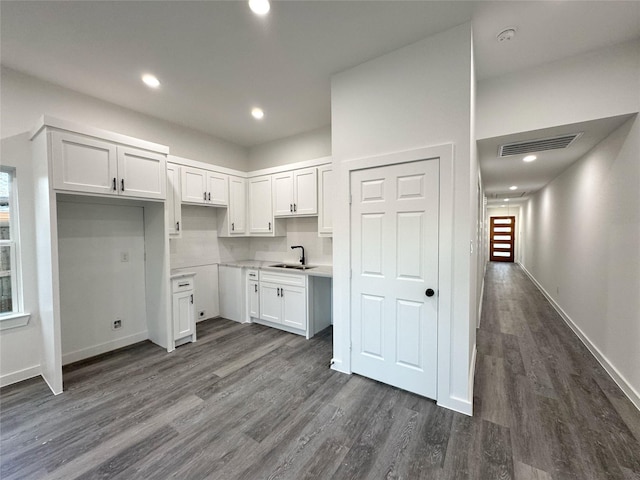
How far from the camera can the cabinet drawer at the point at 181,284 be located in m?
3.33

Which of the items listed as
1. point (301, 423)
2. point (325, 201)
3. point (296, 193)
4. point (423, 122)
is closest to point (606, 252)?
point (423, 122)

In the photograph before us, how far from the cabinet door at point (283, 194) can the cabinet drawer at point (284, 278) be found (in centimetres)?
95

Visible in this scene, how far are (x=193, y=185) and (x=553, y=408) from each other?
4.67 metres

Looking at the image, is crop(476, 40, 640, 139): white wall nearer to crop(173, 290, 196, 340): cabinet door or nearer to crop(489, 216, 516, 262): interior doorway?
crop(173, 290, 196, 340): cabinet door

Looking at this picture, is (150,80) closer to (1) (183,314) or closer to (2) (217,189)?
(2) (217,189)

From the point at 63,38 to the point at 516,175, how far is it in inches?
255

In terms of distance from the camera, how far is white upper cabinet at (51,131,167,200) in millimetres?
2436

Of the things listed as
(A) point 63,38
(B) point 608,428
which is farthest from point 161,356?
(B) point 608,428

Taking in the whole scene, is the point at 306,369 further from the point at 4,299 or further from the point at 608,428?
the point at 4,299

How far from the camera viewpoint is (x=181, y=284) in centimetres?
341

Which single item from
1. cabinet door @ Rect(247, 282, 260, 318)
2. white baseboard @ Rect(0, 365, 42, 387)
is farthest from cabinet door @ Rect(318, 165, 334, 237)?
white baseboard @ Rect(0, 365, 42, 387)

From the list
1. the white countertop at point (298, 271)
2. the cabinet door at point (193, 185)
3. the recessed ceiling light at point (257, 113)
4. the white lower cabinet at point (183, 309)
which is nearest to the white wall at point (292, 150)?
the recessed ceiling light at point (257, 113)

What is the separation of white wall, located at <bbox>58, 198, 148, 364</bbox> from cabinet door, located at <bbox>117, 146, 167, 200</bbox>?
2.08ft

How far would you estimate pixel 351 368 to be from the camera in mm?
2734
